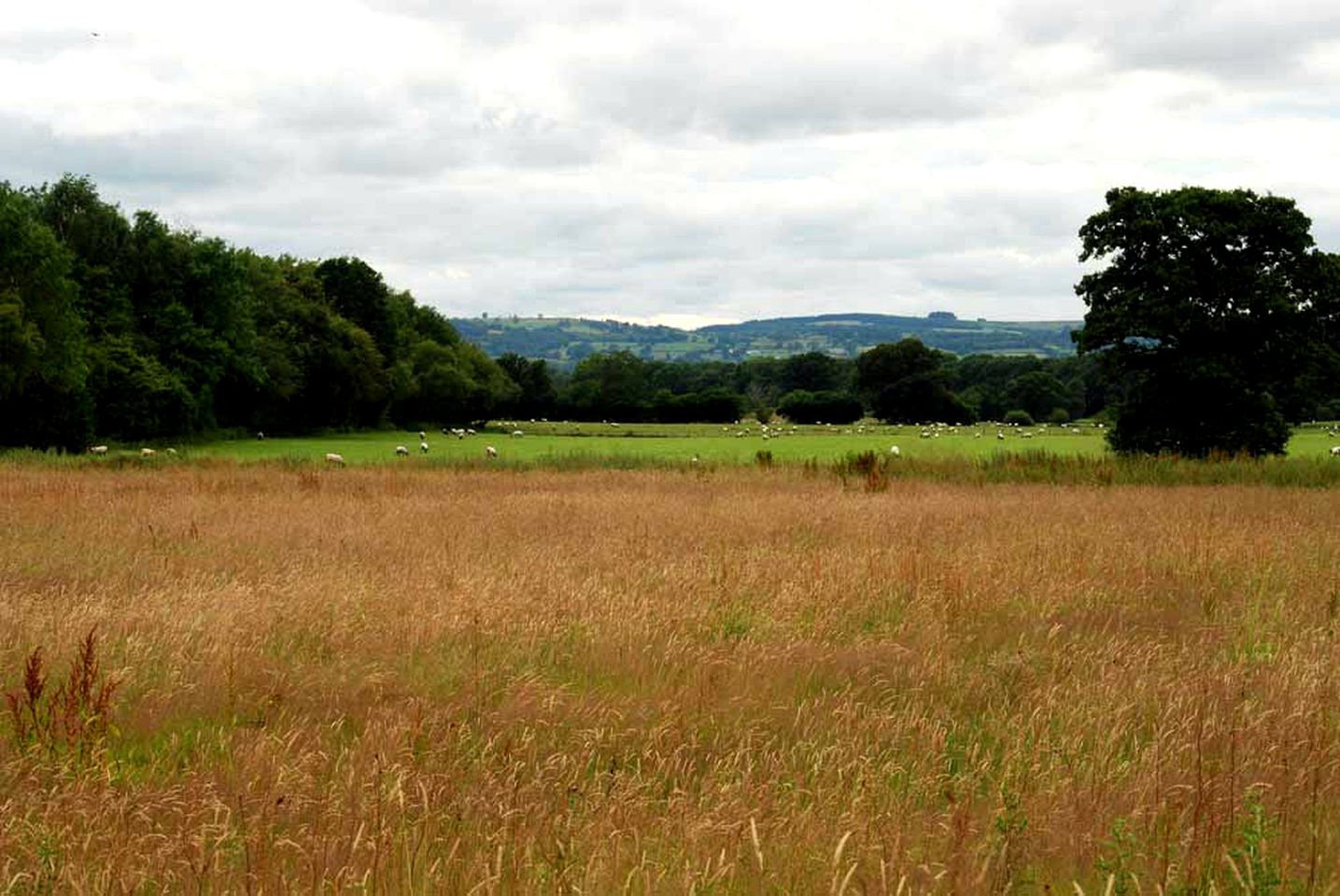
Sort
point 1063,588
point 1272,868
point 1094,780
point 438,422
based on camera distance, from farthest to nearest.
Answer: point 438,422
point 1063,588
point 1094,780
point 1272,868

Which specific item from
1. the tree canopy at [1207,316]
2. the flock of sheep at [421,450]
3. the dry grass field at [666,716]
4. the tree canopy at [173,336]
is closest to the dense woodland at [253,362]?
the tree canopy at [173,336]

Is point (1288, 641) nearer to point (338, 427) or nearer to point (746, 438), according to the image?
point (746, 438)

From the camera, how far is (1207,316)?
3906cm

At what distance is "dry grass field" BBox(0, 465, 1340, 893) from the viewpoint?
4715mm

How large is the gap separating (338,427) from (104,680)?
8086 centimetres

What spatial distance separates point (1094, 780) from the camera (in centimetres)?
581

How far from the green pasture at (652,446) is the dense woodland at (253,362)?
3.01 metres

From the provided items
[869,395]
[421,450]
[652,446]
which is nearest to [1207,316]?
[652,446]

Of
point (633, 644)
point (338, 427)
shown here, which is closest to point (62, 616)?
point (633, 644)

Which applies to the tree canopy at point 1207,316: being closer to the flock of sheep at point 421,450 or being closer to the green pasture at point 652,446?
the green pasture at point 652,446

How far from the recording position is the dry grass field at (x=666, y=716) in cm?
471

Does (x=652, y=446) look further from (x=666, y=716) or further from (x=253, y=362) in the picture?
(x=666, y=716)

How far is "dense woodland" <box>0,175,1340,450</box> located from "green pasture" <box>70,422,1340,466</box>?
301 cm

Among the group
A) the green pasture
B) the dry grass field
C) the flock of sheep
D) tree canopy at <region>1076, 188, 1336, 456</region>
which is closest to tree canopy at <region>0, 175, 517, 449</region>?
the green pasture
